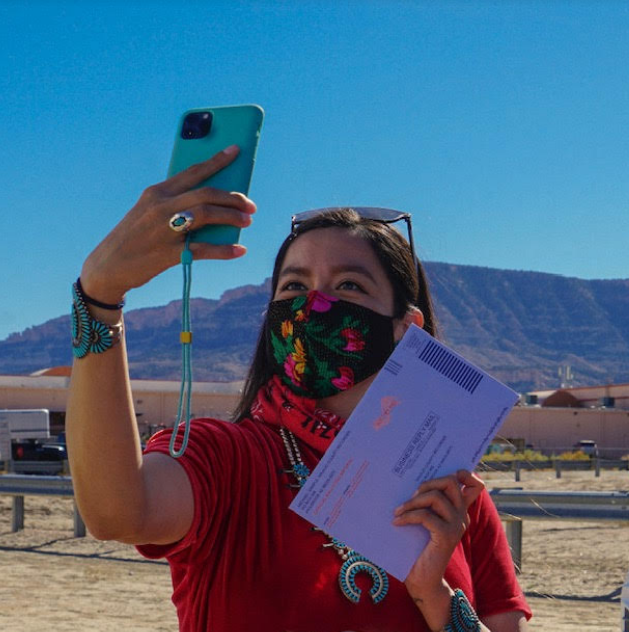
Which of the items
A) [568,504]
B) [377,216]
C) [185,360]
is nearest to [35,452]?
[568,504]

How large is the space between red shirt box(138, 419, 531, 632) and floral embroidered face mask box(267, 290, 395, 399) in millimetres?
350

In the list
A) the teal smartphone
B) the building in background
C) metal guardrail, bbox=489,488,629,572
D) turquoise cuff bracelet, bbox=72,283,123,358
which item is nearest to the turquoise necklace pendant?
turquoise cuff bracelet, bbox=72,283,123,358

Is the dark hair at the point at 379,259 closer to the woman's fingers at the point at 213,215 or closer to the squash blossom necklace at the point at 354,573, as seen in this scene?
the squash blossom necklace at the point at 354,573

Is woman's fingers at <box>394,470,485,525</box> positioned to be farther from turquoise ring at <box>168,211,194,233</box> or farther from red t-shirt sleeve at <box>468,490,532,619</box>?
turquoise ring at <box>168,211,194,233</box>

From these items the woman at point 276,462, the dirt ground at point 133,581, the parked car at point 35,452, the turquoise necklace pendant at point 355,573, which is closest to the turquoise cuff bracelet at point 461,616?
the woman at point 276,462

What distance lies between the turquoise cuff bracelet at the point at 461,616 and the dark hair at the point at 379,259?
0.89 m

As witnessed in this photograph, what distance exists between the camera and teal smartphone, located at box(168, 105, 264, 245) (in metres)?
2.03

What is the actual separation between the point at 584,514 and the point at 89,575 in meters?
4.96

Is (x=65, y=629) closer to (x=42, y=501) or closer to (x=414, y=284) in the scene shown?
(x=414, y=284)

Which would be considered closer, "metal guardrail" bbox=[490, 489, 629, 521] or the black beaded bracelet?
the black beaded bracelet

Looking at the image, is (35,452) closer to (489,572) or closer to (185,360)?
(489,572)

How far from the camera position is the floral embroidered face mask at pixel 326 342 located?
114 inches

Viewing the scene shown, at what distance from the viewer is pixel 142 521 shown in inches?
86.1

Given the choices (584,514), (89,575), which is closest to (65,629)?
(89,575)
